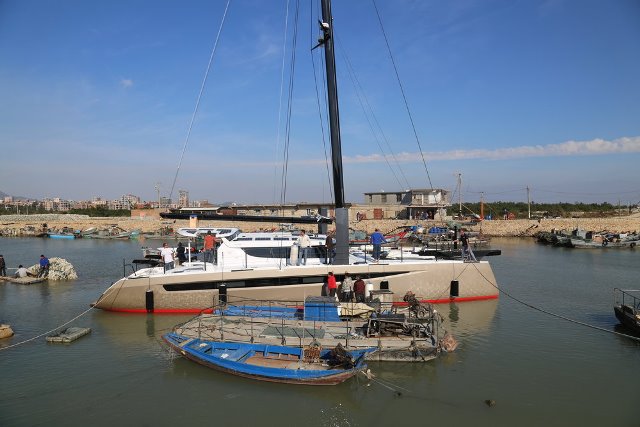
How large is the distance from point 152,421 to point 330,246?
1001 cm

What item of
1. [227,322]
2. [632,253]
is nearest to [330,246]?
[227,322]

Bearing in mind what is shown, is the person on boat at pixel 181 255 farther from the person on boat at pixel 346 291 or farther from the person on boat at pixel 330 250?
the person on boat at pixel 346 291

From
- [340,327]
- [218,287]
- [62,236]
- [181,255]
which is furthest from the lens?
[62,236]

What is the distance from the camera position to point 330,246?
17.8m

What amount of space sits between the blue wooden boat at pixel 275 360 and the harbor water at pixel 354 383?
0.30 meters

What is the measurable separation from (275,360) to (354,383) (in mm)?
2167

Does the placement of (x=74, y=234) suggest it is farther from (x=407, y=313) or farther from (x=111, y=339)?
(x=407, y=313)

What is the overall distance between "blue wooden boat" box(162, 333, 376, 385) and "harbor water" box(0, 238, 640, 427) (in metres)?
0.30

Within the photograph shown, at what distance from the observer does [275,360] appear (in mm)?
11289

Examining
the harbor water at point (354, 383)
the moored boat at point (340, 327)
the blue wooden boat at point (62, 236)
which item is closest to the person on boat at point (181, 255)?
the harbor water at point (354, 383)

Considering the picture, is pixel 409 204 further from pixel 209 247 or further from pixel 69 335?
pixel 69 335

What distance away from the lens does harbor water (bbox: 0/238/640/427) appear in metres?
9.45

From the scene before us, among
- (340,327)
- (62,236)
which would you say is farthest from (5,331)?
(62,236)

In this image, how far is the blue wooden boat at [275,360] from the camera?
10.4 meters
